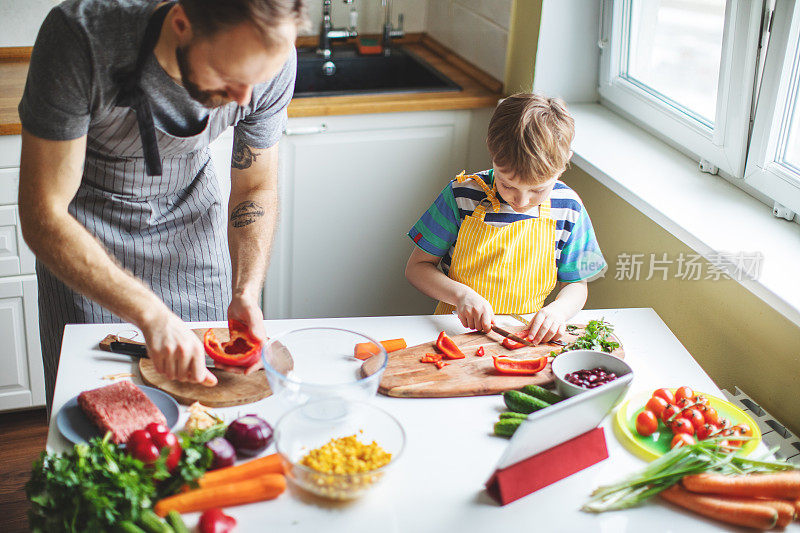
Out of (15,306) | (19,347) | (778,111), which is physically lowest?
(19,347)

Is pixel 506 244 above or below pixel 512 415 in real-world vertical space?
above

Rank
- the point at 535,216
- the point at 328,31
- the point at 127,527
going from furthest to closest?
the point at 328,31 < the point at 535,216 < the point at 127,527

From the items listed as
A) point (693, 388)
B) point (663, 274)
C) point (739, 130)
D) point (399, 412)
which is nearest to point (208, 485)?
point (399, 412)

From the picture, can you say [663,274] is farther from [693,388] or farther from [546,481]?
[546,481]

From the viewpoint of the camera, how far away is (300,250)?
281 cm

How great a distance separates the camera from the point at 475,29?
2910 mm

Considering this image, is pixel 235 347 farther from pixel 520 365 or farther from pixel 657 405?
pixel 657 405

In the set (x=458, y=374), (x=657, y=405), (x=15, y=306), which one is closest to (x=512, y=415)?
(x=458, y=374)

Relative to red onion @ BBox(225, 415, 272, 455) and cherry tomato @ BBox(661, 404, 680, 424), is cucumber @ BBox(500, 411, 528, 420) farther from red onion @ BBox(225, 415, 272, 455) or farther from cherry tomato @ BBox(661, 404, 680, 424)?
red onion @ BBox(225, 415, 272, 455)

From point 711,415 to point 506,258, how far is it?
620mm

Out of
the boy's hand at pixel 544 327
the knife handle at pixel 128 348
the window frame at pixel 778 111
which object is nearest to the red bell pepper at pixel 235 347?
the knife handle at pixel 128 348

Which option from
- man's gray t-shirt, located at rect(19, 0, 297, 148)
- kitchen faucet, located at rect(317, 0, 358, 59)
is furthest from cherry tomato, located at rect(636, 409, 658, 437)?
kitchen faucet, located at rect(317, 0, 358, 59)

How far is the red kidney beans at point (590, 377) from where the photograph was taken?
1478 millimetres

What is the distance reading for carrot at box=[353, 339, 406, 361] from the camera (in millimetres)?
1548
